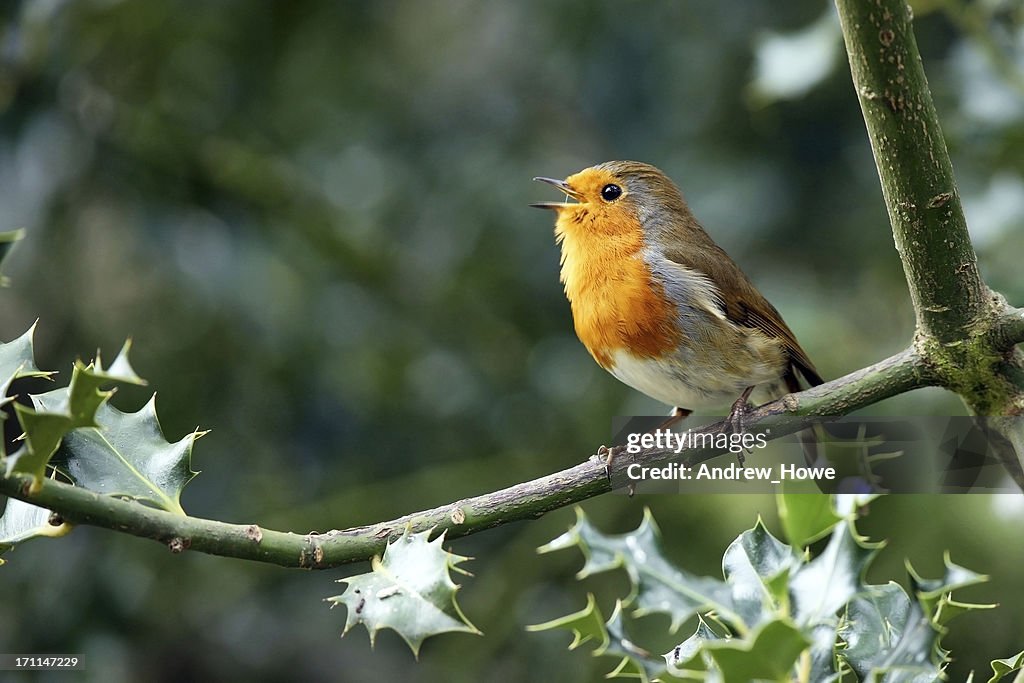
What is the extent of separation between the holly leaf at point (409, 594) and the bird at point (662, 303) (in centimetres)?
123

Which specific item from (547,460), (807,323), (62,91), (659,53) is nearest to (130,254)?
(62,91)

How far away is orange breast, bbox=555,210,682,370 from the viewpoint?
9.00 ft

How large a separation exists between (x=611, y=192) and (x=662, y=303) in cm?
45

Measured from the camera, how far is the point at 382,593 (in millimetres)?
1538

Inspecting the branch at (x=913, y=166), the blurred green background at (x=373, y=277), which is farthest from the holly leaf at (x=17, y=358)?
the blurred green background at (x=373, y=277)

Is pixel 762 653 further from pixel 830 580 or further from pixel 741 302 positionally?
pixel 741 302

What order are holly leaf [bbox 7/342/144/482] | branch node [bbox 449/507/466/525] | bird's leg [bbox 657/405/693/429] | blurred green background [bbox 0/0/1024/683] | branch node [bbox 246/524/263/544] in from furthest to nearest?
blurred green background [bbox 0/0/1024/683] < bird's leg [bbox 657/405/693/429] < branch node [bbox 449/507/466/525] < branch node [bbox 246/524/263/544] < holly leaf [bbox 7/342/144/482]

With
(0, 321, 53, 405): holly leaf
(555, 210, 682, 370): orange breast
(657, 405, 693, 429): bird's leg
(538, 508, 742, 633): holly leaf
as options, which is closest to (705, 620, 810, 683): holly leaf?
(538, 508, 742, 633): holly leaf

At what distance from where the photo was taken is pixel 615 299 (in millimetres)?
2771

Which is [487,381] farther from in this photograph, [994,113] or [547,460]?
[994,113]

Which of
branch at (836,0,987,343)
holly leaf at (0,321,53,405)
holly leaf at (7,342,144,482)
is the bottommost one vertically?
holly leaf at (7,342,144,482)

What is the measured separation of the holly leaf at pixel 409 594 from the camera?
149cm

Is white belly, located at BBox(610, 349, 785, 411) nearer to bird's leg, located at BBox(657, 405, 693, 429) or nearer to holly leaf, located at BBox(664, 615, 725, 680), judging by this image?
bird's leg, located at BBox(657, 405, 693, 429)

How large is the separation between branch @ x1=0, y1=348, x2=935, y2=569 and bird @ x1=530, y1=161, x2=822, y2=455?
61 cm
